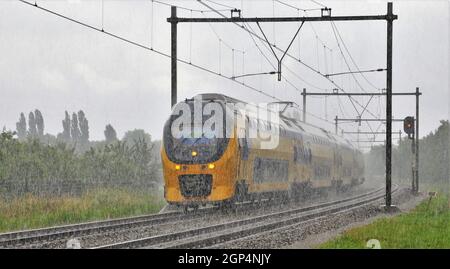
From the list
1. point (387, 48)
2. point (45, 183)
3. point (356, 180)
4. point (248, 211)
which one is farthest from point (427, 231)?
point (356, 180)

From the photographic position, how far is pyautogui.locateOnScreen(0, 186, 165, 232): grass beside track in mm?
20125

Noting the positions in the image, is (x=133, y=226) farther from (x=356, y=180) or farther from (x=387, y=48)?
(x=356, y=180)

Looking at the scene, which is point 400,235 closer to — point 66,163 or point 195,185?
point 195,185

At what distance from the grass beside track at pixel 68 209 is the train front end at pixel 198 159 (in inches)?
96.0

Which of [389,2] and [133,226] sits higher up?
[389,2]

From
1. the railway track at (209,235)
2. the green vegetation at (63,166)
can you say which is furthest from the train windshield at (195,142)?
the green vegetation at (63,166)

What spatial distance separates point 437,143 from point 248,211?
211 feet

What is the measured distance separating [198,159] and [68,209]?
4418mm

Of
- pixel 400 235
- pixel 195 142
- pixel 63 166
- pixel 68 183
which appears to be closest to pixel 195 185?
pixel 195 142

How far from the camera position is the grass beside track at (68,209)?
66.0ft

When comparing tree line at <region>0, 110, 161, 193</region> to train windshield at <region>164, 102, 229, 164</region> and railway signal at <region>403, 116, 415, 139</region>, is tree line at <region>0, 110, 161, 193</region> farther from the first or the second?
railway signal at <region>403, 116, 415, 139</region>

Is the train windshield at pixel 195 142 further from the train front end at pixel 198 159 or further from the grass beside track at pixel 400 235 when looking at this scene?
the grass beside track at pixel 400 235

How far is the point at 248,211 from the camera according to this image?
26.5m

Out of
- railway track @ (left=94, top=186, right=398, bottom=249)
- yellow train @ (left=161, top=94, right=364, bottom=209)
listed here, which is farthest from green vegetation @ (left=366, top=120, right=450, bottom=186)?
railway track @ (left=94, top=186, right=398, bottom=249)
